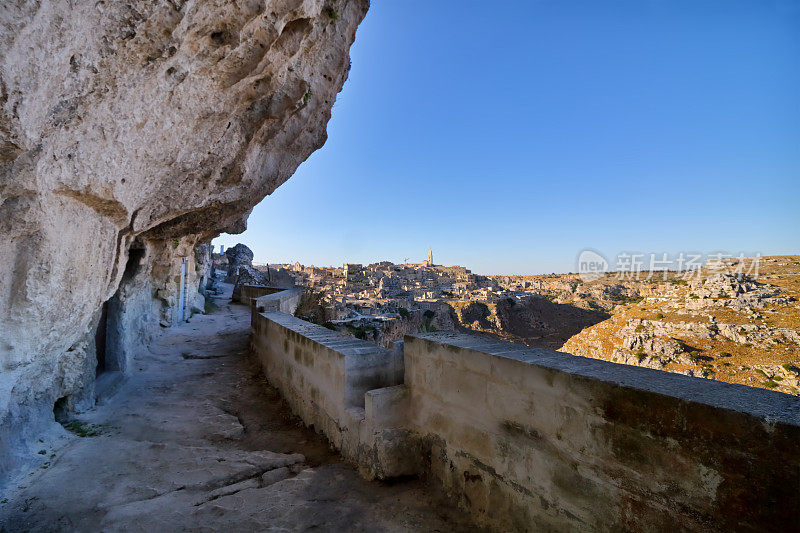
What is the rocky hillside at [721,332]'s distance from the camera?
1012cm

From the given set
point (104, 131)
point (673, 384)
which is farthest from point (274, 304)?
point (673, 384)

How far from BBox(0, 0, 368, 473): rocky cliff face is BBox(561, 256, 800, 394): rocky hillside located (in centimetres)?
1277

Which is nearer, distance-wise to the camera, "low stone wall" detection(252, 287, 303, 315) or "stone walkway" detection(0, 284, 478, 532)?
"stone walkway" detection(0, 284, 478, 532)

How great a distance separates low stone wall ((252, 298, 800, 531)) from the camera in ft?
4.91

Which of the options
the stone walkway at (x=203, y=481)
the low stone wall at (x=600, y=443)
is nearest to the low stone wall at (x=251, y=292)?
the stone walkway at (x=203, y=481)

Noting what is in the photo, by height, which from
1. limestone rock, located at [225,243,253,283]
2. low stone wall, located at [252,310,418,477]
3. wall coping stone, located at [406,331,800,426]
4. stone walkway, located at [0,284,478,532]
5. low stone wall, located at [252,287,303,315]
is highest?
limestone rock, located at [225,243,253,283]

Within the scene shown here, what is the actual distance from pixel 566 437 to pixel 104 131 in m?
4.18

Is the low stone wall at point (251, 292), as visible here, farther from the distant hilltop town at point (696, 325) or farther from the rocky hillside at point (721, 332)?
the rocky hillside at point (721, 332)

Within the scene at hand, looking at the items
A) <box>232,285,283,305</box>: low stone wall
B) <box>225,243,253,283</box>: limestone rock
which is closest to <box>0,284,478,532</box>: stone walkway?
<box>232,285,283,305</box>: low stone wall

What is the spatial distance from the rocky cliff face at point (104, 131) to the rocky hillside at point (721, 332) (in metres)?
12.8

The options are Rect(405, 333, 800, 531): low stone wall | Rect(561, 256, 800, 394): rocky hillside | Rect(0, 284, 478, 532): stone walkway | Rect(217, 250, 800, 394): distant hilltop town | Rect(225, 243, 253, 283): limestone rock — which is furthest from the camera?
Rect(225, 243, 253, 283): limestone rock

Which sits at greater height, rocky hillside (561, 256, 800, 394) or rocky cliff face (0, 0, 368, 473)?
rocky cliff face (0, 0, 368, 473)

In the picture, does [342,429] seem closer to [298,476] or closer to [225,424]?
[298,476]

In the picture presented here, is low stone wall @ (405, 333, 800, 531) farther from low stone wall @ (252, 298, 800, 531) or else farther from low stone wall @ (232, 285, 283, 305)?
low stone wall @ (232, 285, 283, 305)
